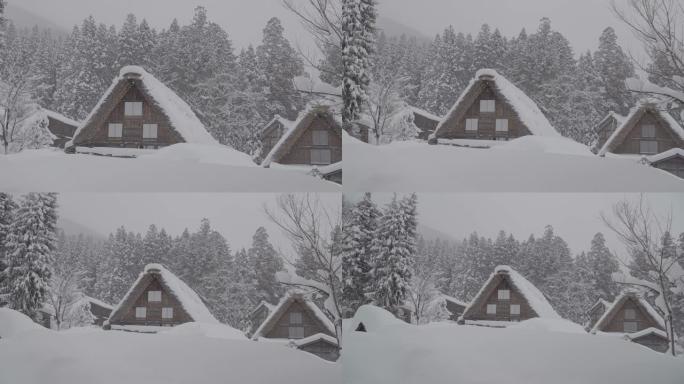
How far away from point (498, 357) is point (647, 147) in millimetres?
1845

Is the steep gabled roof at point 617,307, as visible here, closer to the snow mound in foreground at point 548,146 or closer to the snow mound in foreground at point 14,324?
the snow mound in foreground at point 548,146

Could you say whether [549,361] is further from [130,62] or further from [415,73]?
[130,62]

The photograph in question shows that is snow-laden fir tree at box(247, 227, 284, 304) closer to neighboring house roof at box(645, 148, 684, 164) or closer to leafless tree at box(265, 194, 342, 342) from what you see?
leafless tree at box(265, 194, 342, 342)

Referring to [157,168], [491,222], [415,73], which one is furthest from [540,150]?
[157,168]

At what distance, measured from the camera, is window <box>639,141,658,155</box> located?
516 centimetres

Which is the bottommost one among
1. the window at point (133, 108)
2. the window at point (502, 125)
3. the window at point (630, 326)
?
A: the window at point (630, 326)

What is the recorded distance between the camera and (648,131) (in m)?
5.20

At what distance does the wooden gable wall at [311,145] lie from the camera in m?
5.30

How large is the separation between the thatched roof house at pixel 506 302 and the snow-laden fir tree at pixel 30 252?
3148 mm

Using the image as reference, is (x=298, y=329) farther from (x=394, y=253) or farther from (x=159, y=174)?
(x=159, y=174)

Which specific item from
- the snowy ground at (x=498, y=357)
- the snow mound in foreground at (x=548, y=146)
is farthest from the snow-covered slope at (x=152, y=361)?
the snow mound in foreground at (x=548, y=146)

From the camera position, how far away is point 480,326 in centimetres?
539

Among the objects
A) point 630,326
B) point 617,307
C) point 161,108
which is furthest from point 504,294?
point 161,108

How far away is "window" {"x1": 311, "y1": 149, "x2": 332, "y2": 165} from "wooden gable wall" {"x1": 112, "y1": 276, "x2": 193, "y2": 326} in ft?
4.77
